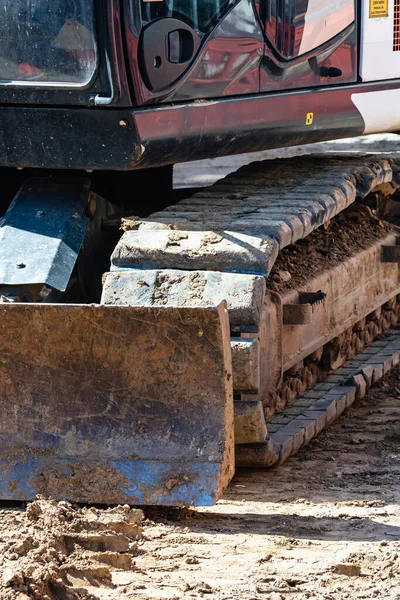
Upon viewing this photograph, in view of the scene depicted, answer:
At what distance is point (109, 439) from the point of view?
452cm

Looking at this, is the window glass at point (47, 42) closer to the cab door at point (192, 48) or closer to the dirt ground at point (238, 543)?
the cab door at point (192, 48)

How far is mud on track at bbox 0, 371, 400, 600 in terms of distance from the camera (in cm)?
369

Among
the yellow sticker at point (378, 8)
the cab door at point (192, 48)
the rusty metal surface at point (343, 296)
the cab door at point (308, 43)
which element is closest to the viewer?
the cab door at point (192, 48)

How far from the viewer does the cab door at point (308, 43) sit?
5.34 meters

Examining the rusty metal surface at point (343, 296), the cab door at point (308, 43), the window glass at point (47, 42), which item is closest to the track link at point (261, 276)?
the rusty metal surface at point (343, 296)

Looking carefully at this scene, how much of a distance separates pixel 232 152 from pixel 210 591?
2.30 metres

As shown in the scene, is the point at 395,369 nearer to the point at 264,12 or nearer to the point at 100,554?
the point at 264,12

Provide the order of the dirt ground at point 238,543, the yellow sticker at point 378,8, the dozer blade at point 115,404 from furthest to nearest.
→ the yellow sticker at point 378,8
the dozer blade at point 115,404
the dirt ground at point 238,543

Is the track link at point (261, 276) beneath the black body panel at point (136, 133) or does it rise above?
beneath

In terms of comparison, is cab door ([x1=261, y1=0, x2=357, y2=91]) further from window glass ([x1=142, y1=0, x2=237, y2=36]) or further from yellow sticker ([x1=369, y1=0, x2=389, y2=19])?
window glass ([x1=142, y1=0, x2=237, y2=36])

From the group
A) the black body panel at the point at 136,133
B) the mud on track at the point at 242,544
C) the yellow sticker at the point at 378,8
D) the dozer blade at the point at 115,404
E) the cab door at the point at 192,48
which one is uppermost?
the yellow sticker at the point at 378,8

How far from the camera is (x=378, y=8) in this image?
605 cm

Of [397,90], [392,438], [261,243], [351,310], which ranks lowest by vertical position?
[392,438]

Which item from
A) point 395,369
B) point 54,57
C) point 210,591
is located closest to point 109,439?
point 210,591
